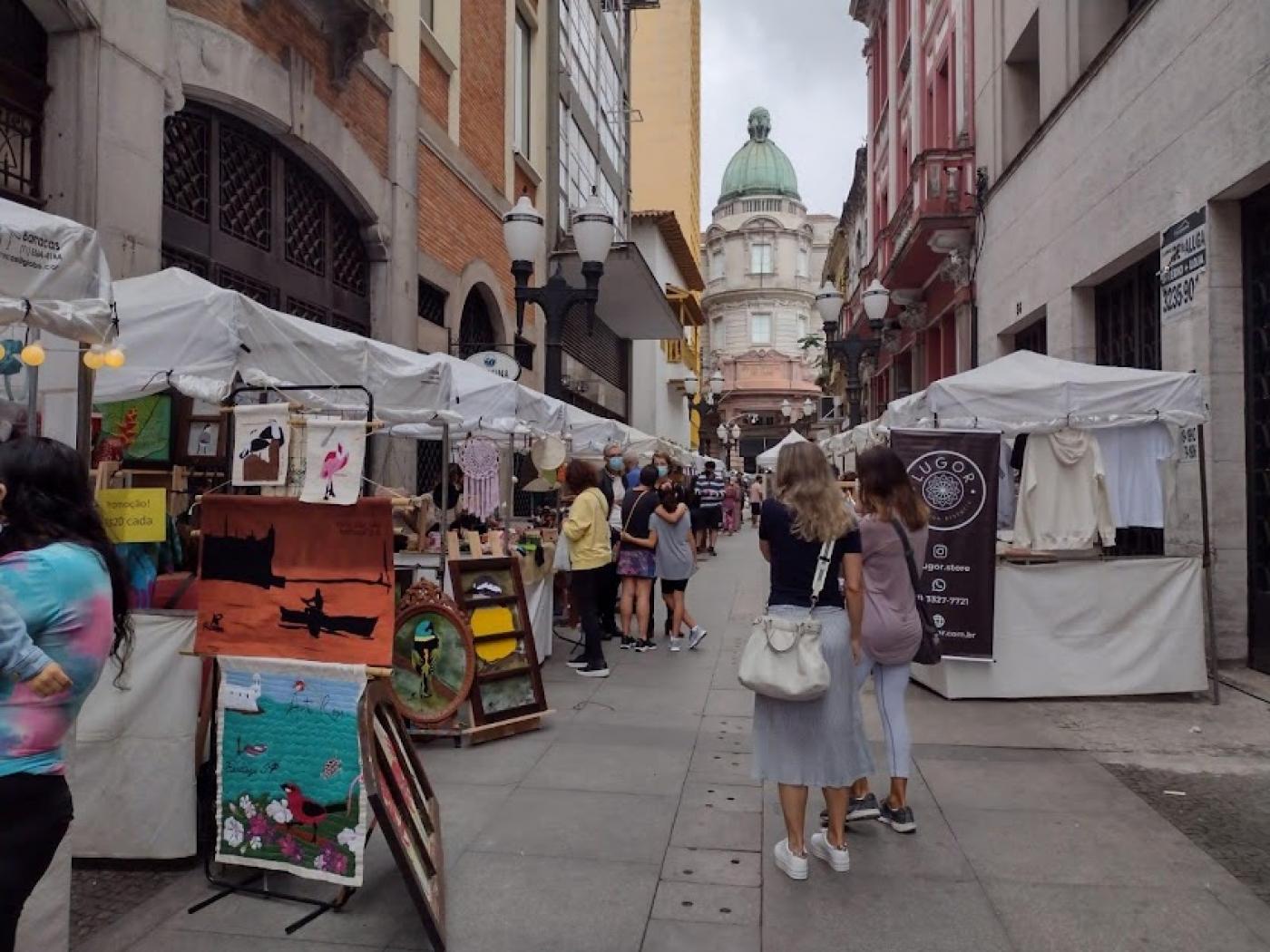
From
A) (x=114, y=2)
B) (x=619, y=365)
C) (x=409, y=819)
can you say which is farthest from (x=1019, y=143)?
(x=619, y=365)

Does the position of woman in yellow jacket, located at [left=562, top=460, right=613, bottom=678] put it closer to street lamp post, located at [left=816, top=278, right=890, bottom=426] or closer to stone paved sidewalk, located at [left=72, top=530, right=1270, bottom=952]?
stone paved sidewalk, located at [left=72, top=530, right=1270, bottom=952]

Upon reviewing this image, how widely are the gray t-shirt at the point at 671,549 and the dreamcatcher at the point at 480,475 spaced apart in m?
2.03

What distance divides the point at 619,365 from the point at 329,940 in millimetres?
28766

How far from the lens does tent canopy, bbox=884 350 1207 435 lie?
24.2 feet

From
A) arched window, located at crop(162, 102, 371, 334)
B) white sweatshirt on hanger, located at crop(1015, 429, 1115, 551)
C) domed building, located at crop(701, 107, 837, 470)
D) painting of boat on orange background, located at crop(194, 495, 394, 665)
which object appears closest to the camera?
painting of boat on orange background, located at crop(194, 495, 394, 665)

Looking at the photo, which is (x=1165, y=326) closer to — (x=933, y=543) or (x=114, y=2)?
(x=933, y=543)

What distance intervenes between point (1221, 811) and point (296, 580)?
471 cm

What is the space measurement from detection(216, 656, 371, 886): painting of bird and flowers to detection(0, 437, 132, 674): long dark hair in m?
1.18

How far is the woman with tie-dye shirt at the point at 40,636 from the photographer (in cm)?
241

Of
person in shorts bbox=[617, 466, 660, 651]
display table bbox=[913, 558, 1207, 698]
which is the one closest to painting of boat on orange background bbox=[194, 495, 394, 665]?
display table bbox=[913, 558, 1207, 698]

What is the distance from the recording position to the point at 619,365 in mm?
31844

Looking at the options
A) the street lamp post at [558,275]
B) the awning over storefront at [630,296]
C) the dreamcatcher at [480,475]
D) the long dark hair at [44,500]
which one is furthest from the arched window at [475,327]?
the long dark hair at [44,500]

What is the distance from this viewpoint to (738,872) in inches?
168

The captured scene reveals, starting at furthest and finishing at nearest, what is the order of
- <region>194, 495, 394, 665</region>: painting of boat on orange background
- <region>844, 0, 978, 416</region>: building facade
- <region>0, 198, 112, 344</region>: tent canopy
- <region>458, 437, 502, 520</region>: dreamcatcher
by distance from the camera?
<region>844, 0, 978, 416</region>: building facade, <region>458, 437, 502, 520</region>: dreamcatcher, <region>194, 495, 394, 665</region>: painting of boat on orange background, <region>0, 198, 112, 344</region>: tent canopy
